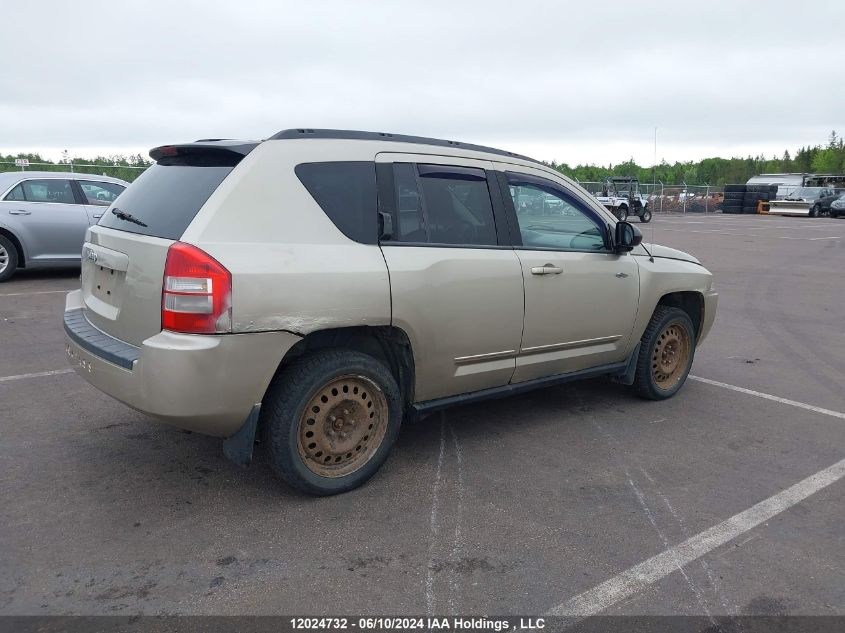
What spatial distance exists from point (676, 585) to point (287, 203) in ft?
7.98

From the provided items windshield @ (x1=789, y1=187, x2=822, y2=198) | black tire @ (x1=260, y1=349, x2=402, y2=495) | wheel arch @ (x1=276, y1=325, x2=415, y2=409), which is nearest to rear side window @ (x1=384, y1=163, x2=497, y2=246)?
wheel arch @ (x1=276, y1=325, x2=415, y2=409)

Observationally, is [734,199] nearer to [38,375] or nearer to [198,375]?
[38,375]

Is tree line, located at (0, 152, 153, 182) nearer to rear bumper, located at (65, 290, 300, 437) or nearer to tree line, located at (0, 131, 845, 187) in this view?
rear bumper, located at (65, 290, 300, 437)

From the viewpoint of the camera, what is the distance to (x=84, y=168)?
24.6 meters

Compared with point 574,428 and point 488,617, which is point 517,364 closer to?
point 574,428

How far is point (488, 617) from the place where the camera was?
2719 mm

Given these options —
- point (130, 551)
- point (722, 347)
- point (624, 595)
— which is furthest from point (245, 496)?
point (722, 347)

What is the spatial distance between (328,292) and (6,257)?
890 centimetres

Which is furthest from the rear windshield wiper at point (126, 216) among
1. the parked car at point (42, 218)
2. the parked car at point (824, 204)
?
the parked car at point (824, 204)

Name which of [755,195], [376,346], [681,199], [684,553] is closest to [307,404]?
[376,346]

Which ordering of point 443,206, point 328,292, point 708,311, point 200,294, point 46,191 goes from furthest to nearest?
point 46,191, point 708,311, point 443,206, point 328,292, point 200,294

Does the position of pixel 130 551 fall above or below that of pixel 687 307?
below

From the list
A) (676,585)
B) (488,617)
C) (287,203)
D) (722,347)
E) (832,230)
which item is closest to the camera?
(488,617)

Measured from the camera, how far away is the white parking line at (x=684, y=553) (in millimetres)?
2820
